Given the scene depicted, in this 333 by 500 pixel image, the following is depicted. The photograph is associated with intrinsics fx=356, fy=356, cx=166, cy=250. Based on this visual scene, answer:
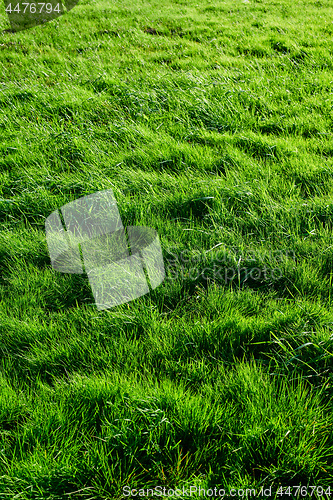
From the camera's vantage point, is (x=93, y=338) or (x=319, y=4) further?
(x=319, y=4)

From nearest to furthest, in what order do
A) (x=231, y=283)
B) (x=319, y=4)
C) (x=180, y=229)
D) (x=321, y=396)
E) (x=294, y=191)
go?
(x=321, y=396)
(x=231, y=283)
(x=180, y=229)
(x=294, y=191)
(x=319, y=4)

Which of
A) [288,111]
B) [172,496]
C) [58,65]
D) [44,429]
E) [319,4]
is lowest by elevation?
[172,496]

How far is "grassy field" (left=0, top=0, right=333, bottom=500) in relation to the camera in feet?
4.91

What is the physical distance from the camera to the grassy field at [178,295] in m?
1.50

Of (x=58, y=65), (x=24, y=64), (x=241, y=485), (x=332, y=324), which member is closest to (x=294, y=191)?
(x=332, y=324)

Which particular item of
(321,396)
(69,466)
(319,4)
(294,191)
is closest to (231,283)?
(321,396)

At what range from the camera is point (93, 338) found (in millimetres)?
2029

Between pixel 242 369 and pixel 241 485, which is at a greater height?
pixel 242 369

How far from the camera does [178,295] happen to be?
230 cm

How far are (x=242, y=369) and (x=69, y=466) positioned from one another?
895 millimetres

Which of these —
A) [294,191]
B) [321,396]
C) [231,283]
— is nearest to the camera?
[321,396]

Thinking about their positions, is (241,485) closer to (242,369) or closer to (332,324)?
(242,369)

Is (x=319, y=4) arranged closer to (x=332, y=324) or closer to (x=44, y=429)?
(x=332, y=324)

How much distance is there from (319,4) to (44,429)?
12.3 metres
